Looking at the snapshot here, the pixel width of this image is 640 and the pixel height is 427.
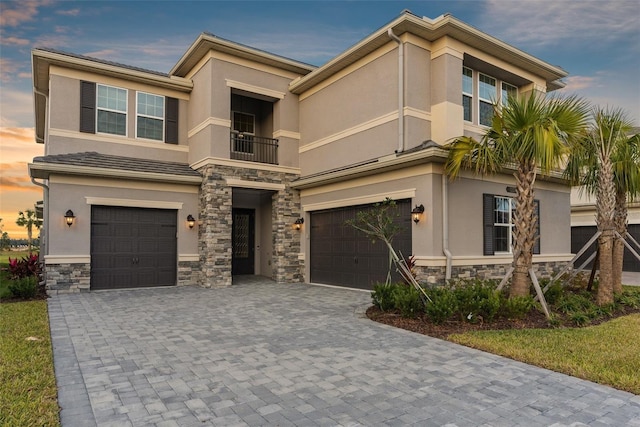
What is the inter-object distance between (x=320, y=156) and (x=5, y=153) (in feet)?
28.5

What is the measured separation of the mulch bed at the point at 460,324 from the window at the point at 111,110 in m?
10.4

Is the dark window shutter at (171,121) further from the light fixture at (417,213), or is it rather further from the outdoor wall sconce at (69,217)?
the light fixture at (417,213)

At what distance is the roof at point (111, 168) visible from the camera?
11.1m

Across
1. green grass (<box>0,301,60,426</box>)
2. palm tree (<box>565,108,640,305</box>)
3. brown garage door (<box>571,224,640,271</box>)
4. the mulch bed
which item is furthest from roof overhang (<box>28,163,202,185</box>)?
brown garage door (<box>571,224,640,271</box>)

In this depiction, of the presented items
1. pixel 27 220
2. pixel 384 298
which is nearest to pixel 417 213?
pixel 384 298

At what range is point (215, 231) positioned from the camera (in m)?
12.7

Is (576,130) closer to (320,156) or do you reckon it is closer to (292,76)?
(320,156)

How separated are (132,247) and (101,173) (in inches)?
94.1

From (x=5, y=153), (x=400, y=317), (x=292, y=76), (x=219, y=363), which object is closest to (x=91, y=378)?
(x=219, y=363)

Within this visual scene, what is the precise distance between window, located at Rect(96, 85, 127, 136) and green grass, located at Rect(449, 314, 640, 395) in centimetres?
1200

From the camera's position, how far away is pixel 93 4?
31.0 ft

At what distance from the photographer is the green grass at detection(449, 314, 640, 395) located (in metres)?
4.66

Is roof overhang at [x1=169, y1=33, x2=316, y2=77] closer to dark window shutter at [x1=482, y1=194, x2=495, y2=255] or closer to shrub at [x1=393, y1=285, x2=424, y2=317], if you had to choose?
dark window shutter at [x1=482, y1=194, x2=495, y2=255]

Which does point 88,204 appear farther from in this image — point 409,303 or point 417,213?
point 409,303
